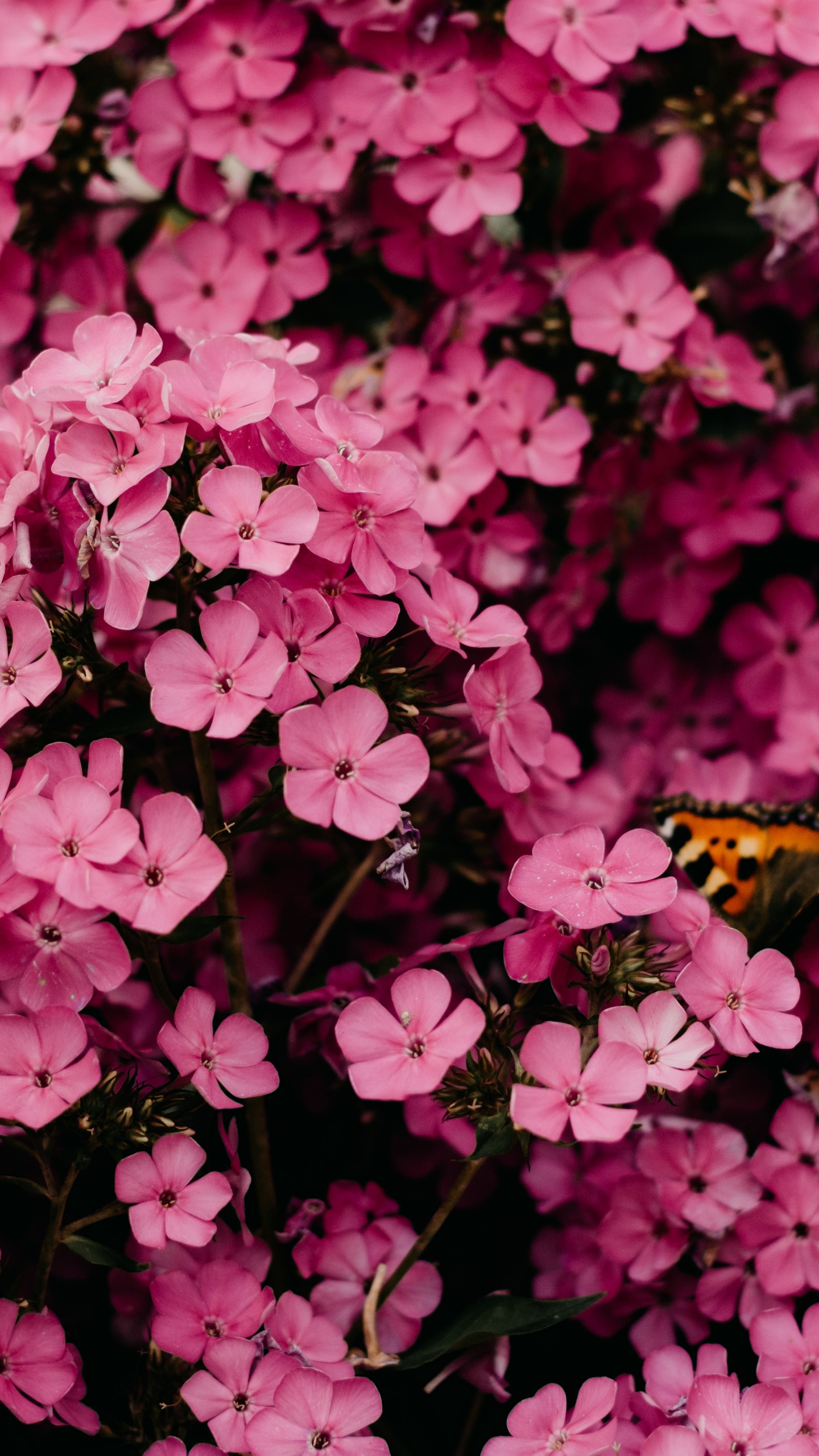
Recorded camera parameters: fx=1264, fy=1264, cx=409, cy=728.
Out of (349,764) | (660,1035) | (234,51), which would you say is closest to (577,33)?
(234,51)

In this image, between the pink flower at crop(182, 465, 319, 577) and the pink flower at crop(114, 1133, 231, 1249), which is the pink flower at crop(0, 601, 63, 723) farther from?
the pink flower at crop(114, 1133, 231, 1249)

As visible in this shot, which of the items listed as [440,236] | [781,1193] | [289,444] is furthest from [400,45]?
[781,1193]

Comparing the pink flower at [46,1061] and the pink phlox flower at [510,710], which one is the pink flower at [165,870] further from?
the pink phlox flower at [510,710]

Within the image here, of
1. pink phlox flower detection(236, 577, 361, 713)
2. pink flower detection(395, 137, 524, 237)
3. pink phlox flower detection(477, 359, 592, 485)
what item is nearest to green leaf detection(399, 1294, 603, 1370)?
pink phlox flower detection(236, 577, 361, 713)

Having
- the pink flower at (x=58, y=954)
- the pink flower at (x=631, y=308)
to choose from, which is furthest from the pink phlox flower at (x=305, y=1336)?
the pink flower at (x=631, y=308)

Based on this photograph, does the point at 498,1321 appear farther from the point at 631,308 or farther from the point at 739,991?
the point at 631,308

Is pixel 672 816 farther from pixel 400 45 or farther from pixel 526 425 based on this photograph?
pixel 400 45
